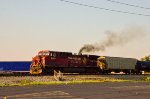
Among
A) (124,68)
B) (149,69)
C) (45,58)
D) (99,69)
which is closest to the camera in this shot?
(45,58)

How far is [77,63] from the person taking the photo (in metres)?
50.8

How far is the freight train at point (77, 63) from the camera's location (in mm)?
47344

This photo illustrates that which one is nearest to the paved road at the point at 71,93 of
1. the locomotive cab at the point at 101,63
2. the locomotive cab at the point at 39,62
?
the locomotive cab at the point at 39,62

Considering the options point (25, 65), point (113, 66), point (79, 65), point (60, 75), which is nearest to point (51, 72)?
point (79, 65)

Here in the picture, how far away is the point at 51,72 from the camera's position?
47.1m

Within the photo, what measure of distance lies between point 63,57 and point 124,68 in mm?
16119

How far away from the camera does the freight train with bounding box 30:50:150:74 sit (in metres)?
47.3

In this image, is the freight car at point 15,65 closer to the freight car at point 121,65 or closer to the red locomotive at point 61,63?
the freight car at point 121,65

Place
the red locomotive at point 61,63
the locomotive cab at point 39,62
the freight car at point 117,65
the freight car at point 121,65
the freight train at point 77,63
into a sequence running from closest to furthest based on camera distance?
the locomotive cab at point 39,62 → the red locomotive at point 61,63 → the freight train at point 77,63 → the freight car at point 117,65 → the freight car at point 121,65

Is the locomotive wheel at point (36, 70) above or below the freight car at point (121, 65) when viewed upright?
below

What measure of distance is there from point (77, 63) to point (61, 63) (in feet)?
11.0

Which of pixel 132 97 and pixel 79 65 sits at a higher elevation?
pixel 79 65

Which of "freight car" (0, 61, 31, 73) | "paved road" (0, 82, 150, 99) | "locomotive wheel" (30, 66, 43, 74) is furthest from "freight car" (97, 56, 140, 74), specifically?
"paved road" (0, 82, 150, 99)

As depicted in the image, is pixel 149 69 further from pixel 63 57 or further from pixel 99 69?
pixel 63 57
